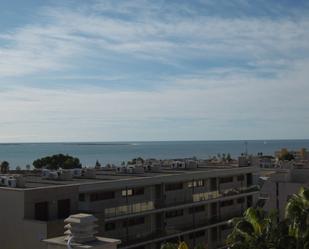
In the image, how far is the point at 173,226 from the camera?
50031 mm

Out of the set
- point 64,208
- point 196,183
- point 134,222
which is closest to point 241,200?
point 196,183

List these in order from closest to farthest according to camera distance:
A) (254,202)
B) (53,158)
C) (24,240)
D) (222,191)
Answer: (24,240) → (222,191) → (254,202) → (53,158)

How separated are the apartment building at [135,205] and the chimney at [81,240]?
70.2ft

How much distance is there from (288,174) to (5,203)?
32.8 m

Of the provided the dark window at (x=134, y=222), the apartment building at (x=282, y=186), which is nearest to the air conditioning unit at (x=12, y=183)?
the dark window at (x=134, y=222)

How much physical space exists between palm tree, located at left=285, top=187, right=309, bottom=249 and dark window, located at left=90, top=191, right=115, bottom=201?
56.3 ft

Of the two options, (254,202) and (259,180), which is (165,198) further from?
(259,180)

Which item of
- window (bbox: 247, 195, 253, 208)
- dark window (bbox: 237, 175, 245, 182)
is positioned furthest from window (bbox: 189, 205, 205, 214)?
window (bbox: 247, 195, 253, 208)

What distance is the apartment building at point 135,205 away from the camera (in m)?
35.8

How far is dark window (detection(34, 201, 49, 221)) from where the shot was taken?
36.2 metres

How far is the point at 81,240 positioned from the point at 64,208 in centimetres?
2688

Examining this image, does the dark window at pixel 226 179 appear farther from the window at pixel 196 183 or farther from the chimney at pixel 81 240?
the chimney at pixel 81 240

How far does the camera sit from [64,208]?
124 ft

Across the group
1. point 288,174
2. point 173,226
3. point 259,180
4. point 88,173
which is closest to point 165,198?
point 173,226
